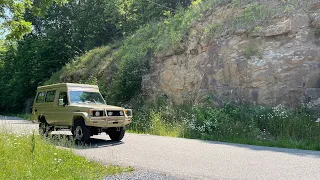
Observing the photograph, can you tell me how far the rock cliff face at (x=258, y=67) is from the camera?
1494cm

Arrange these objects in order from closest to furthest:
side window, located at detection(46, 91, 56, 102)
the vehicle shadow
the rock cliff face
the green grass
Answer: the green grass < the vehicle shadow < side window, located at detection(46, 91, 56, 102) < the rock cliff face

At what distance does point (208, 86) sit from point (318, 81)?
5.72m

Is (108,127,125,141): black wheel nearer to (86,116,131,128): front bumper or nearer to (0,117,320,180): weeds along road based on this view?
(86,116,131,128): front bumper

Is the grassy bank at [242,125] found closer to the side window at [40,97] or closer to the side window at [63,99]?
the side window at [63,99]

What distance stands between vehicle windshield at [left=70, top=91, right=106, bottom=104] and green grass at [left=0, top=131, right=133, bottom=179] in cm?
377

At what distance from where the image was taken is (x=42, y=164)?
6.43 meters

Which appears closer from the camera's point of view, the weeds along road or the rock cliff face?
the weeds along road

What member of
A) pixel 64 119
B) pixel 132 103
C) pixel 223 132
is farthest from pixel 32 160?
pixel 132 103

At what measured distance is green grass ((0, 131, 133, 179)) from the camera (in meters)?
5.78

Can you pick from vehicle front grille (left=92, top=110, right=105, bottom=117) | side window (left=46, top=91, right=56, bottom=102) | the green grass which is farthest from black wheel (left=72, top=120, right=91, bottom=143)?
the green grass

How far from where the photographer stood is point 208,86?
59.4ft

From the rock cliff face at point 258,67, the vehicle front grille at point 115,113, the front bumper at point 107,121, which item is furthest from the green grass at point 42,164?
the rock cliff face at point 258,67

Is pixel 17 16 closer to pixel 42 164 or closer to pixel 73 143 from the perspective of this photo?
pixel 73 143

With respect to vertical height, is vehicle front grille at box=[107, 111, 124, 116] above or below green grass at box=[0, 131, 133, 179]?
above
